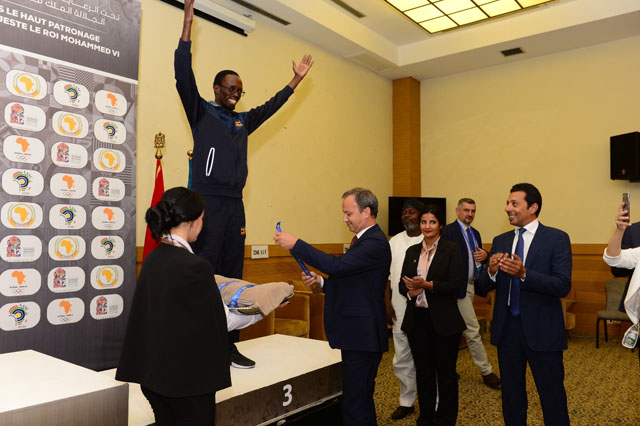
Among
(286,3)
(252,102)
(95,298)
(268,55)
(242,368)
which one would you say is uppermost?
(286,3)

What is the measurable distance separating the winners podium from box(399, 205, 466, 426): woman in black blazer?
1.77 ft

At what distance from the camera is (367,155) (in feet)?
25.4

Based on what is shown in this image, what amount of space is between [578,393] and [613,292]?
2.44 meters

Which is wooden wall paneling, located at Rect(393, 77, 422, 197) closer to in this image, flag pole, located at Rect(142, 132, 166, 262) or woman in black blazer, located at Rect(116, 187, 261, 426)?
flag pole, located at Rect(142, 132, 166, 262)

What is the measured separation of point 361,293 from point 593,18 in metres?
5.33

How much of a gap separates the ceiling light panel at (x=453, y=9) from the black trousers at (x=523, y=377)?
4581mm

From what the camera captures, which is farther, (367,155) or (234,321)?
(367,155)

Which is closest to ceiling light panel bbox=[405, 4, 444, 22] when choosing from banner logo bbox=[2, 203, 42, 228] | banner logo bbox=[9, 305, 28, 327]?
banner logo bbox=[2, 203, 42, 228]

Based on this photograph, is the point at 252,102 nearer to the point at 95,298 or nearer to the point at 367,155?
the point at 367,155

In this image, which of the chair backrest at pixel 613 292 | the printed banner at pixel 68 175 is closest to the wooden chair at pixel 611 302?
the chair backrest at pixel 613 292

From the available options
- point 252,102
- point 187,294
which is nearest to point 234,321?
point 187,294

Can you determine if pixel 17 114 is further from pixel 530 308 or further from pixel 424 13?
pixel 424 13

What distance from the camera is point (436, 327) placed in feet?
10.5

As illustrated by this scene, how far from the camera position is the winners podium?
1.69m
